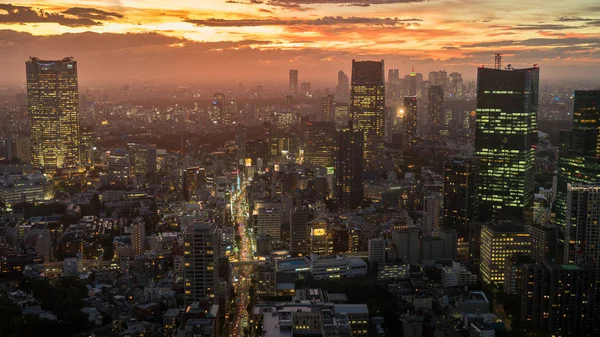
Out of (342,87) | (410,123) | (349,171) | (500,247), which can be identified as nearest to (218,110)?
(342,87)

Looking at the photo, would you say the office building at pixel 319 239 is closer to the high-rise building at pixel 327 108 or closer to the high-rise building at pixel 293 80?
the high-rise building at pixel 327 108

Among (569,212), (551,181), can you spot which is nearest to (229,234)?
(569,212)

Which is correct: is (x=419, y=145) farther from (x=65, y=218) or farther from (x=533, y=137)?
(x=65, y=218)

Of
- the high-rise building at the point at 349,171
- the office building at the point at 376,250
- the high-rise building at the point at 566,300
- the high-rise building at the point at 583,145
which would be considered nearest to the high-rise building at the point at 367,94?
the high-rise building at the point at 349,171

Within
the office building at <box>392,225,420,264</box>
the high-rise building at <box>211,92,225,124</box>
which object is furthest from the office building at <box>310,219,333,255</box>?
the high-rise building at <box>211,92,225,124</box>

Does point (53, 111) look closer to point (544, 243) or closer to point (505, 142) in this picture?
point (505, 142)
